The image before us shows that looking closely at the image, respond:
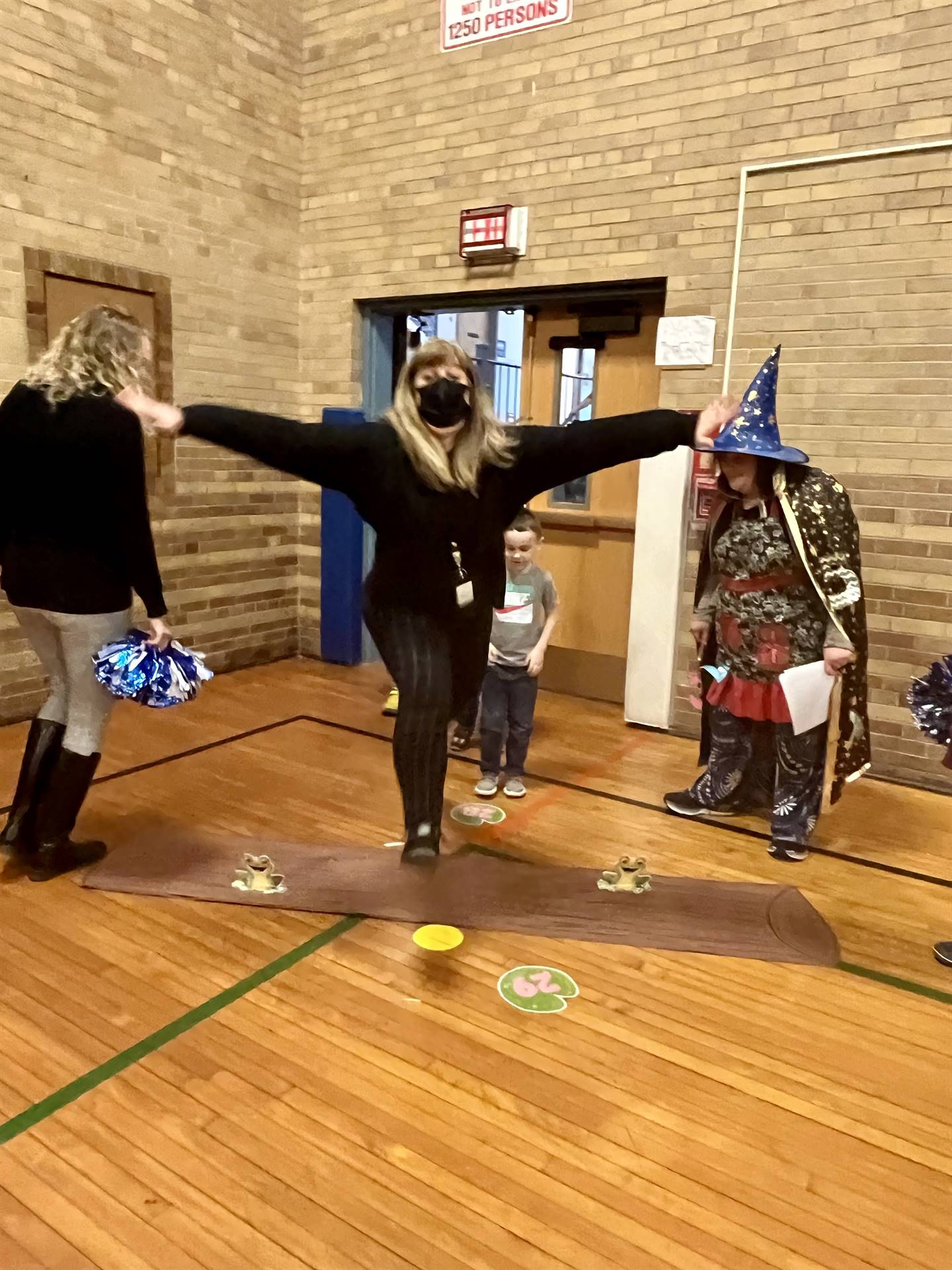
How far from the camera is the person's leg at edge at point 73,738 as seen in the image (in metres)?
2.69

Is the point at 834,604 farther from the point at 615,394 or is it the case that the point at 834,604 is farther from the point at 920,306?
the point at 615,394

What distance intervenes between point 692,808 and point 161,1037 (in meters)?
2.08

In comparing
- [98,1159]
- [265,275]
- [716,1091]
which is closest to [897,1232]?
[716,1091]

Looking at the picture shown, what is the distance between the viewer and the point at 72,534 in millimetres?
2615

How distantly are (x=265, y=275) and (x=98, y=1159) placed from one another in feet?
15.1

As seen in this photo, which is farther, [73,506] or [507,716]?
[507,716]

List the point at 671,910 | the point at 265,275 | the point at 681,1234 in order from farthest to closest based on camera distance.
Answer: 1. the point at 265,275
2. the point at 671,910
3. the point at 681,1234

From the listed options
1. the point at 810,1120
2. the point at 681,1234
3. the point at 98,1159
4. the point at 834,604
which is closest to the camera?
the point at 681,1234

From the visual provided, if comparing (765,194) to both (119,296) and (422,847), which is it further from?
(422,847)

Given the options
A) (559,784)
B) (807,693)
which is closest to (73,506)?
(559,784)

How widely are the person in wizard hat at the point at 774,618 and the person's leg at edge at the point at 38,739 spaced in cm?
205

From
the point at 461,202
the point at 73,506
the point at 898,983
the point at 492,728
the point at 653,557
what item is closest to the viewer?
the point at 898,983

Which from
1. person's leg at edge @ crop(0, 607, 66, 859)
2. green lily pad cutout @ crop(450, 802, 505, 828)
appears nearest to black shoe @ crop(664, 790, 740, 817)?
green lily pad cutout @ crop(450, 802, 505, 828)

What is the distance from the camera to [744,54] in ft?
13.1
